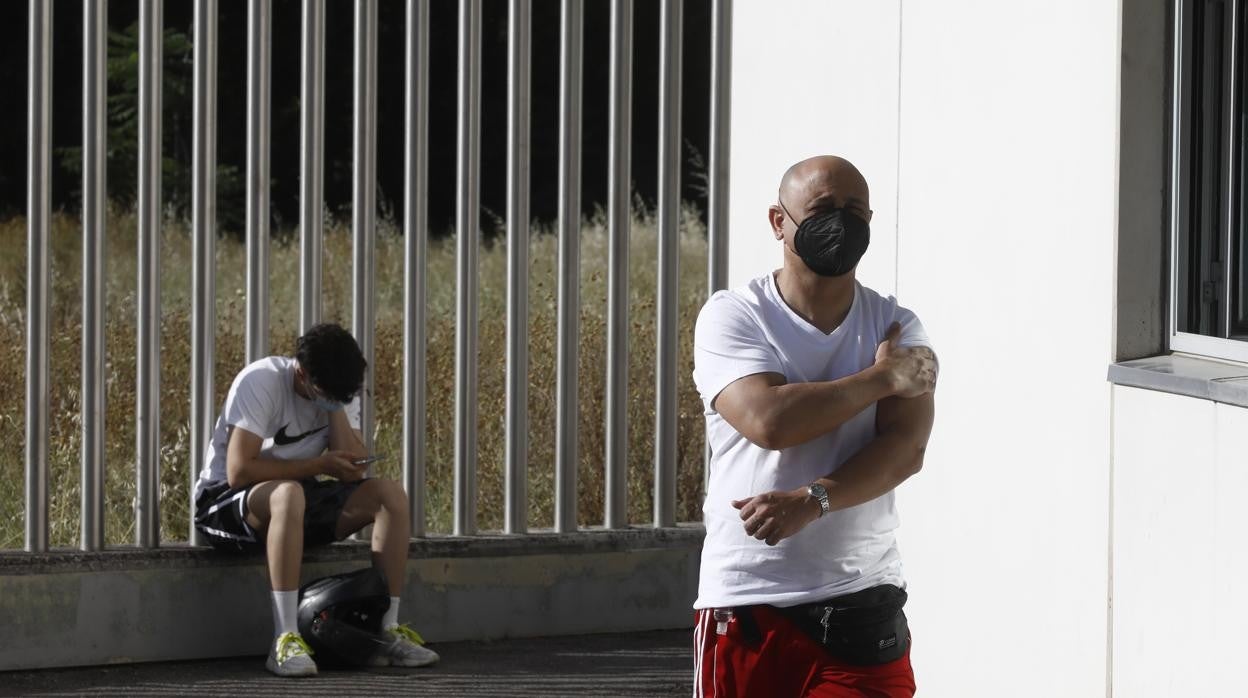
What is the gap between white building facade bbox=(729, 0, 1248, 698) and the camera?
378 cm

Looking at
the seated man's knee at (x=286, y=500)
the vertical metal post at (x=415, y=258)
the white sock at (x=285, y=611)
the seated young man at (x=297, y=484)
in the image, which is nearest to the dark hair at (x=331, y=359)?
the seated young man at (x=297, y=484)

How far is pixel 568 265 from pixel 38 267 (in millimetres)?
1975

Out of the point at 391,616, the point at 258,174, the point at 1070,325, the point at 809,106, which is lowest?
the point at 391,616

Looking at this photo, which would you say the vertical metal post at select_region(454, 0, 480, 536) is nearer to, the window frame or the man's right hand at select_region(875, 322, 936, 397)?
the window frame

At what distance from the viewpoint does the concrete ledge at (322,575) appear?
596 cm

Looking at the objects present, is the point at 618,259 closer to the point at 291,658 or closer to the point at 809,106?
the point at 809,106

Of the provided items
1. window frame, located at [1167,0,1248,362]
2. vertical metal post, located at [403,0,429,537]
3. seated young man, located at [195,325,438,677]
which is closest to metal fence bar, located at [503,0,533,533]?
vertical metal post, located at [403,0,429,537]

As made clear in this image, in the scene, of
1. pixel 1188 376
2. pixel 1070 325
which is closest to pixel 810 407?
pixel 1188 376

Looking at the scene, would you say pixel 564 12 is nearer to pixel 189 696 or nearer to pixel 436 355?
pixel 436 355

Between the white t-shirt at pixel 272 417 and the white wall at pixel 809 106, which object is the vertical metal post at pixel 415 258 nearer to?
the white t-shirt at pixel 272 417

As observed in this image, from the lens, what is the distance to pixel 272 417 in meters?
6.05

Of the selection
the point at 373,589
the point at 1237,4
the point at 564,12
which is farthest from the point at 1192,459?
the point at 564,12

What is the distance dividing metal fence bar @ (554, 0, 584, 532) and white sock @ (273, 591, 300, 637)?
46.8 inches

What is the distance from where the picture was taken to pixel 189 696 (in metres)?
5.64
